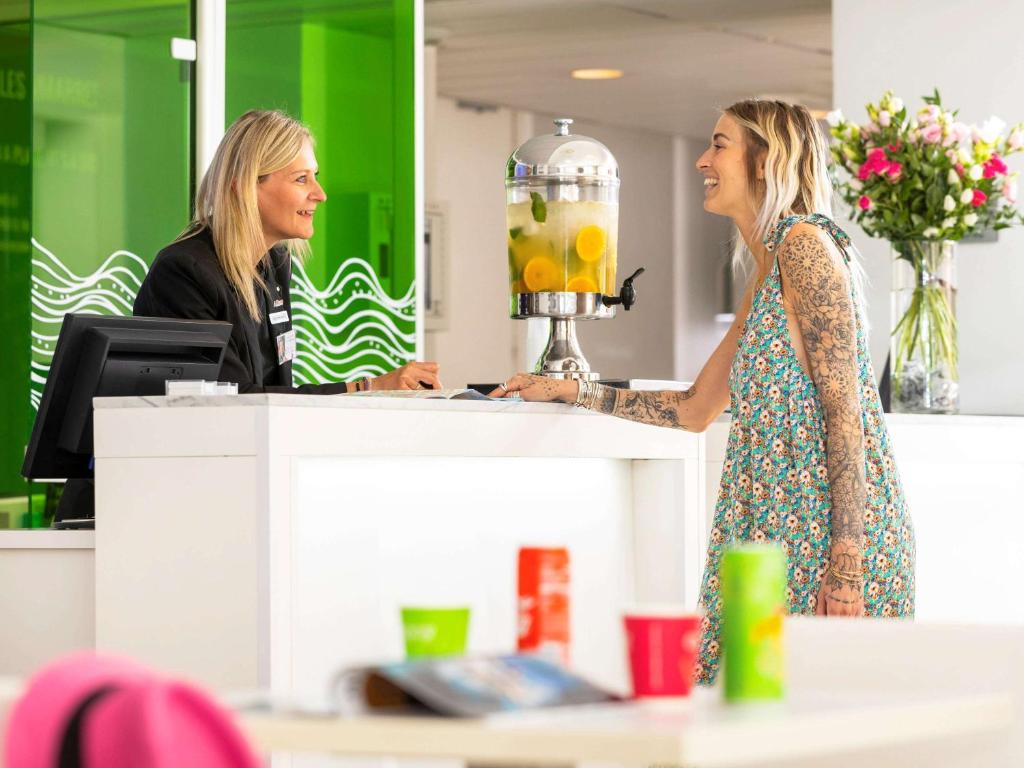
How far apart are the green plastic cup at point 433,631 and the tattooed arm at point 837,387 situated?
1343 millimetres

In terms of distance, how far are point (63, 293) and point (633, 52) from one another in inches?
154

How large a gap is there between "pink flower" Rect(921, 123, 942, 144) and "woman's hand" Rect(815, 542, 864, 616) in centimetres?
186

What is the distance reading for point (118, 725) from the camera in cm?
104

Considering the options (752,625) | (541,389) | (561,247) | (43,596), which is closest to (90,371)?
(43,596)

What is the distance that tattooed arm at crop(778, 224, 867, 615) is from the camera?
2.59 m

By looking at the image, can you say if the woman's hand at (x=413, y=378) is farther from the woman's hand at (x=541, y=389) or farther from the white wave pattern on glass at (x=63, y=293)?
the white wave pattern on glass at (x=63, y=293)

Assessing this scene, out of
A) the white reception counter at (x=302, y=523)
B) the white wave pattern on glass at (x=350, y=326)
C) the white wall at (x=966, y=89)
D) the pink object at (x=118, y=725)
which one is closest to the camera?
the pink object at (x=118, y=725)

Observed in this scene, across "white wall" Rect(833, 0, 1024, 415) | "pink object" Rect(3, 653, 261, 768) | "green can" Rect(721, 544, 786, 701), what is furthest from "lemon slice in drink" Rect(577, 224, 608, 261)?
"pink object" Rect(3, 653, 261, 768)

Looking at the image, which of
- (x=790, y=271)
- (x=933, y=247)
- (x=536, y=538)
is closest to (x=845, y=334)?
(x=790, y=271)

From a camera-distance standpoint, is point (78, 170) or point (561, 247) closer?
point (561, 247)

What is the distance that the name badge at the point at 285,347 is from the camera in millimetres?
3461

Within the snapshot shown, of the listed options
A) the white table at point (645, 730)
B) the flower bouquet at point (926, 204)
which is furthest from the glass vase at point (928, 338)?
the white table at point (645, 730)

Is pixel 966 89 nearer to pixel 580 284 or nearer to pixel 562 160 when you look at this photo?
pixel 562 160

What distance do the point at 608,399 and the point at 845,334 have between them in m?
0.58
